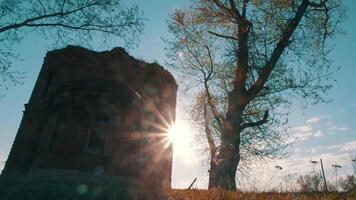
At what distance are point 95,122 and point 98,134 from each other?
2.47 ft

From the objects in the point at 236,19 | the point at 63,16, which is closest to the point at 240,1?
the point at 236,19

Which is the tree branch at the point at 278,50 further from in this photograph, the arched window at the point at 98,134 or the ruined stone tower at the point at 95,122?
the arched window at the point at 98,134

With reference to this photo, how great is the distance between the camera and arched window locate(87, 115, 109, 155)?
1781 centimetres

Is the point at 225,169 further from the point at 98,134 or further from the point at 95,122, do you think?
the point at 95,122

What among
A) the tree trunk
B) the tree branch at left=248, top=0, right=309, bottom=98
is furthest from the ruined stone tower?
the tree branch at left=248, top=0, right=309, bottom=98

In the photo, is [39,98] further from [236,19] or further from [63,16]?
[236,19]

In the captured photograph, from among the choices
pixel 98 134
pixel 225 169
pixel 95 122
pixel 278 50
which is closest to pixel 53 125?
pixel 95 122

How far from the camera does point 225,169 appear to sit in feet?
38.7

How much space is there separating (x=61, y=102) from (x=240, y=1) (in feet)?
38.8

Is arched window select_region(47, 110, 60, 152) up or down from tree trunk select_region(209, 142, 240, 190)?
up

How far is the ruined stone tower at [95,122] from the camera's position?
56.1ft

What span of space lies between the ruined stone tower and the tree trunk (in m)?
6.00

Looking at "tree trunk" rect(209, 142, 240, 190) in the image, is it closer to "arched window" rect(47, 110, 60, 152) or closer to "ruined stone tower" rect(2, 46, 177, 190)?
"ruined stone tower" rect(2, 46, 177, 190)

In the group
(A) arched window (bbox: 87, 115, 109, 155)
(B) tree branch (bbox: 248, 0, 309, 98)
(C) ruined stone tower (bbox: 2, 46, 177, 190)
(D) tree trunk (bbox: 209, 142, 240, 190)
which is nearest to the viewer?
(D) tree trunk (bbox: 209, 142, 240, 190)
